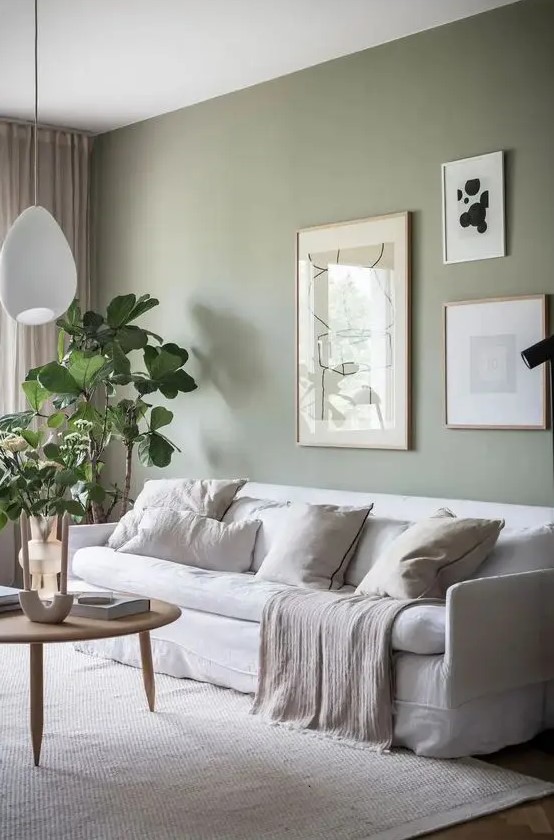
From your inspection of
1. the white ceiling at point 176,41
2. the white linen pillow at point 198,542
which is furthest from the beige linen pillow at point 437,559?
the white ceiling at point 176,41

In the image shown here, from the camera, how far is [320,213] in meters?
5.49

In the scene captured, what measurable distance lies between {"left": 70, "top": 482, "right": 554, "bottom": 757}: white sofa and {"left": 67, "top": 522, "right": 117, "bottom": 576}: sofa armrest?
651 millimetres

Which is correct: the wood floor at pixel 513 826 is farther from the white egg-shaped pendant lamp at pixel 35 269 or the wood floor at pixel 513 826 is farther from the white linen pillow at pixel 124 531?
the white linen pillow at pixel 124 531

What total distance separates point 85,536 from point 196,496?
59 cm

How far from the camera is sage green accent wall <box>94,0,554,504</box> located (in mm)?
4621

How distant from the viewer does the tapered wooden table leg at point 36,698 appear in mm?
3527

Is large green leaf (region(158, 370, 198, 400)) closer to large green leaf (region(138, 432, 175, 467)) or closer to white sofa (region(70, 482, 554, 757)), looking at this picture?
large green leaf (region(138, 432, 175, 467))

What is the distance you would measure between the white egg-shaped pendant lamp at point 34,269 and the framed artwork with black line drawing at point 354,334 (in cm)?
153

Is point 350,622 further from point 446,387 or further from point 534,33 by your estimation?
point 534,33

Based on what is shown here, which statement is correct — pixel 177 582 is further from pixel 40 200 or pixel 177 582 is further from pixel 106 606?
pixel 40 200

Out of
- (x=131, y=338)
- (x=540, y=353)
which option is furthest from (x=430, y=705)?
(x=131, y=338)

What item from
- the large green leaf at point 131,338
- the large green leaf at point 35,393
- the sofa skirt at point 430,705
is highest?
the large green leaf at point 131,338

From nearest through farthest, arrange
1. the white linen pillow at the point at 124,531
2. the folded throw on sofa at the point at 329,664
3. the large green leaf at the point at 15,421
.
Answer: the folded throw on sofa at the point at 329,664, the white linen pillow at the point at 124,531, the large green leaf at the point at 15,421

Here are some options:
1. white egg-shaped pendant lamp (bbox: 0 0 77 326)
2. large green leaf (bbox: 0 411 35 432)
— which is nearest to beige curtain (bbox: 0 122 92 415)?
large green leaf (bbox: 0 411 35 432)
